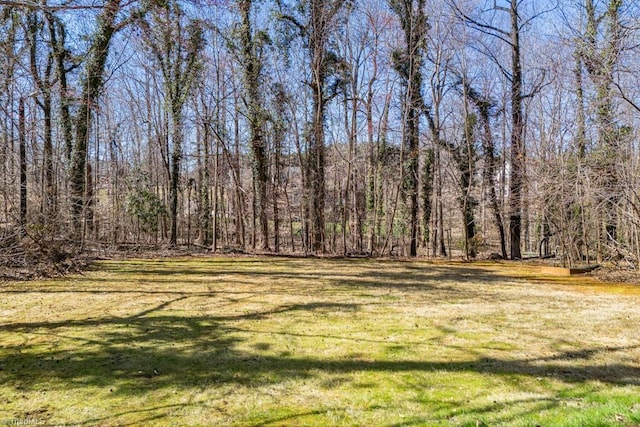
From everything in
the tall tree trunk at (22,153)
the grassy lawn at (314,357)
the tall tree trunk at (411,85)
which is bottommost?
the grassy lawn at (314,357)

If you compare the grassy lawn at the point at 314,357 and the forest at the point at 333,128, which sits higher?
the forest at the point at 333,128

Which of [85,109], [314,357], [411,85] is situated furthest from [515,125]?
[85,109]

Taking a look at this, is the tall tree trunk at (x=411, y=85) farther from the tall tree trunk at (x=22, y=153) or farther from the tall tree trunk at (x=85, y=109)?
the tall tree trunk at (x=22, y=153)

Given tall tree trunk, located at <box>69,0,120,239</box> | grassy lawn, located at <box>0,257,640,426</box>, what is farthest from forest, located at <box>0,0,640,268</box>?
grassy lawn, located at <box>0,257,640,426</box>

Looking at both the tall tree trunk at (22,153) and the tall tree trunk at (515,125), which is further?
the tall tree trunk at (515,125)

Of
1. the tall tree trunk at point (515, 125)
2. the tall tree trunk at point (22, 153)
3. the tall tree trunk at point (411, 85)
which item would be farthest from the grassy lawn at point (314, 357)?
the tall tree trunk at point (411, 85)

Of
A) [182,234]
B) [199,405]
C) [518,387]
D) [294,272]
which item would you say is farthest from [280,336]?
[182,234]

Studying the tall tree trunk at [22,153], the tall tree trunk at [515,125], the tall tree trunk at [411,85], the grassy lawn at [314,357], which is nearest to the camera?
the grassy lawn at [314,357]

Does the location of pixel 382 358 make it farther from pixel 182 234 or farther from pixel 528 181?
pixel 182 234

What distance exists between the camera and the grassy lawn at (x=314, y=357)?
2738 millimetres

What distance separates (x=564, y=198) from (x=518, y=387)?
27.2 feet

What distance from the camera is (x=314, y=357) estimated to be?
383cm

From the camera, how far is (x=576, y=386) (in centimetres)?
320

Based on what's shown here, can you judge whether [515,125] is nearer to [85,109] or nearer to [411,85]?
[411,85]
